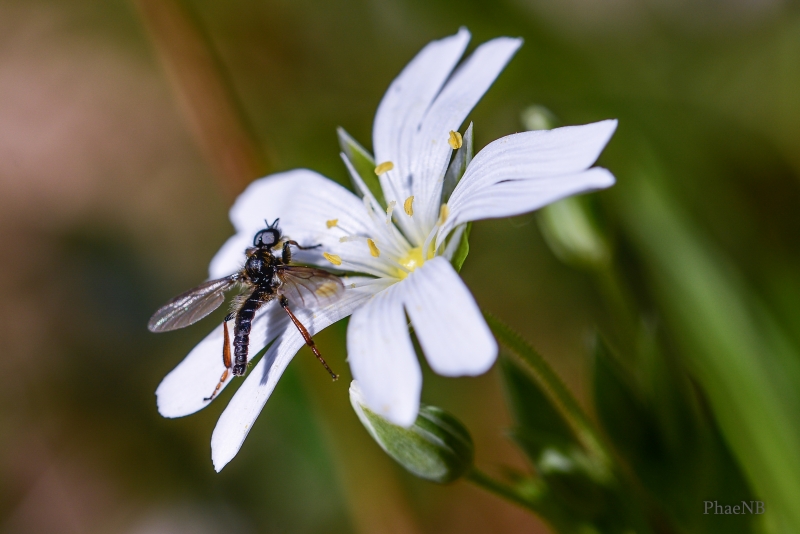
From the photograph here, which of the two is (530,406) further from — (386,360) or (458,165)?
(386,360)

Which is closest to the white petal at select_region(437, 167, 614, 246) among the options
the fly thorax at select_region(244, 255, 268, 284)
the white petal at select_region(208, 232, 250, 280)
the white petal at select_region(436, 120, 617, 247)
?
the white petal at select_region(436, 120, 617, 247)

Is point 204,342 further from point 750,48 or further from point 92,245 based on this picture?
point 750,48


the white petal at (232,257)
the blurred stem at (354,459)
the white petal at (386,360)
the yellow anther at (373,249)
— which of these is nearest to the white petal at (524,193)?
the white petal at (386,360)

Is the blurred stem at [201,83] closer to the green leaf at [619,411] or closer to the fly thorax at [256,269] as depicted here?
the fly thorax at [256,269]

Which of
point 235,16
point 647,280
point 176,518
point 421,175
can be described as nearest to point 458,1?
point 235,16

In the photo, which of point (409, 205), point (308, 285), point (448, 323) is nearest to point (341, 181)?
point (409, 205)

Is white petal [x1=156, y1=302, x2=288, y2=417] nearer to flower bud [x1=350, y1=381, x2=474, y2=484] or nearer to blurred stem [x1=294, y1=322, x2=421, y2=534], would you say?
flower bud [x1=350, y1=381, x2=474, y2=484]
